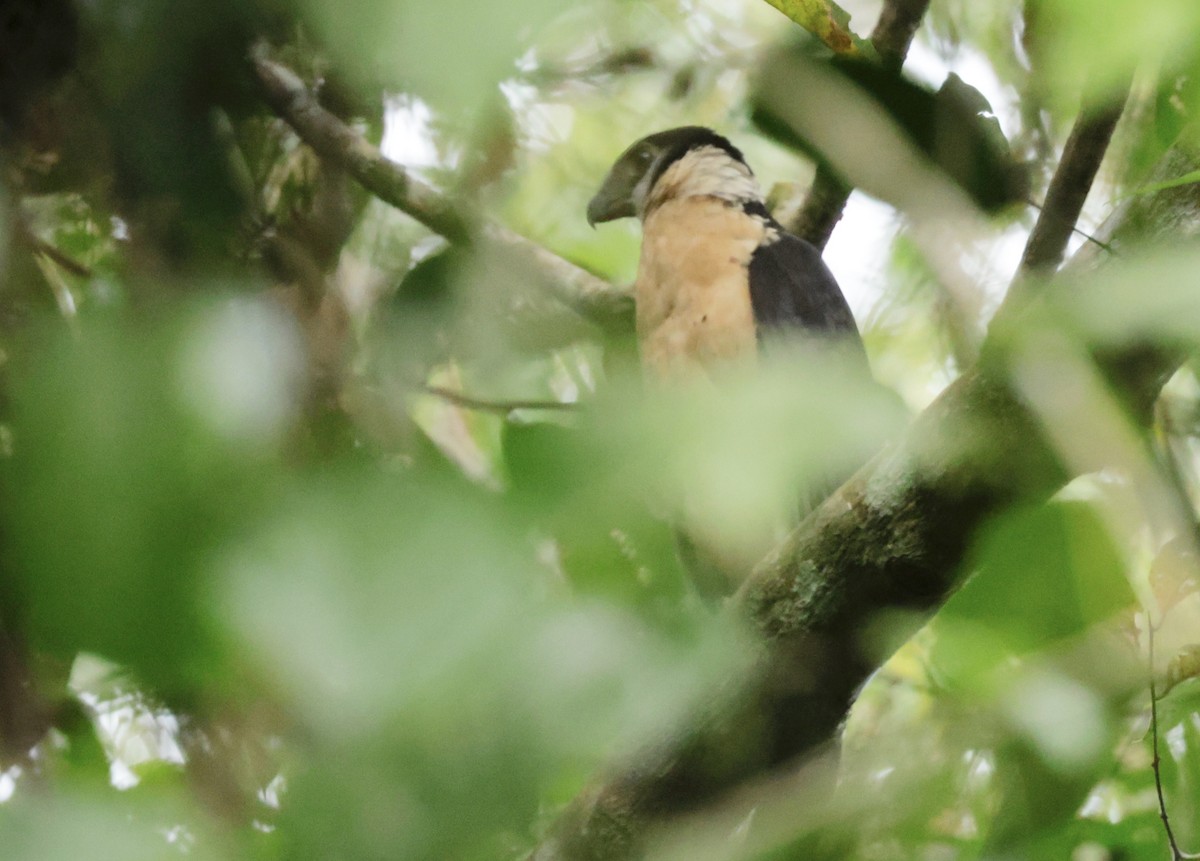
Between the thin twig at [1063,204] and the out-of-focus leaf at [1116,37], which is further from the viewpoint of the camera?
the thin twig at [1063,204]

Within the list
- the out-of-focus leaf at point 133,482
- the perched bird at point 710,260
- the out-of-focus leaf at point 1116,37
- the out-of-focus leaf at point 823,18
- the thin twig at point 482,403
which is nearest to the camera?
the out-of-focus leaf at point 1116,37

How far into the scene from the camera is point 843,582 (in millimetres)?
761

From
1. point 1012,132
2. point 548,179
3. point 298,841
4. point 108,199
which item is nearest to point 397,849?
point 298,841

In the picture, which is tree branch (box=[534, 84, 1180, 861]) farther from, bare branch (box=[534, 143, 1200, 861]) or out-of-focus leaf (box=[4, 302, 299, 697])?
out-of-focus leaf (box=[4, 302, 299, 697])

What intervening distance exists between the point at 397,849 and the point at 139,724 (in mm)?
200

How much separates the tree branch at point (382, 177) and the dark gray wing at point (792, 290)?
1.46ft

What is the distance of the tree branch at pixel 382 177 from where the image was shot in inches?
29.7

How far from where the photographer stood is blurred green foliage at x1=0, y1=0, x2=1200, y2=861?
0.40 metres

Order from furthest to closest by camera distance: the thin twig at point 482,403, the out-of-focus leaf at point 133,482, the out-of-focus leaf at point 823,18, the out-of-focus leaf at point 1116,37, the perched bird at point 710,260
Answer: the perched bird at point 710,260, the thin twig at point 482,403, the out-of-focus leaf at point 823,18, the out-of-focus leaf at point 133,482, the out-of-focus leaf at point 1116,37

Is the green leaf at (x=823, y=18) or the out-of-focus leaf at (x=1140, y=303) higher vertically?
the out-of-focus leaf at (x=1140, y=303)

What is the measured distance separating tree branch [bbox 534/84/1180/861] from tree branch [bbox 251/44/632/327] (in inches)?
16.1

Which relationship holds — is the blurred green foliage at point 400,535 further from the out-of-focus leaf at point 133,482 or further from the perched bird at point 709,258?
the perched bird at point 709,258

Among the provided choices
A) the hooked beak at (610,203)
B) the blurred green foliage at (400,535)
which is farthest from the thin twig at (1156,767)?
the hooked beak at (610,203)

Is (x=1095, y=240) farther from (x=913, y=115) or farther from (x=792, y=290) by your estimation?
(x=792, y=290)
